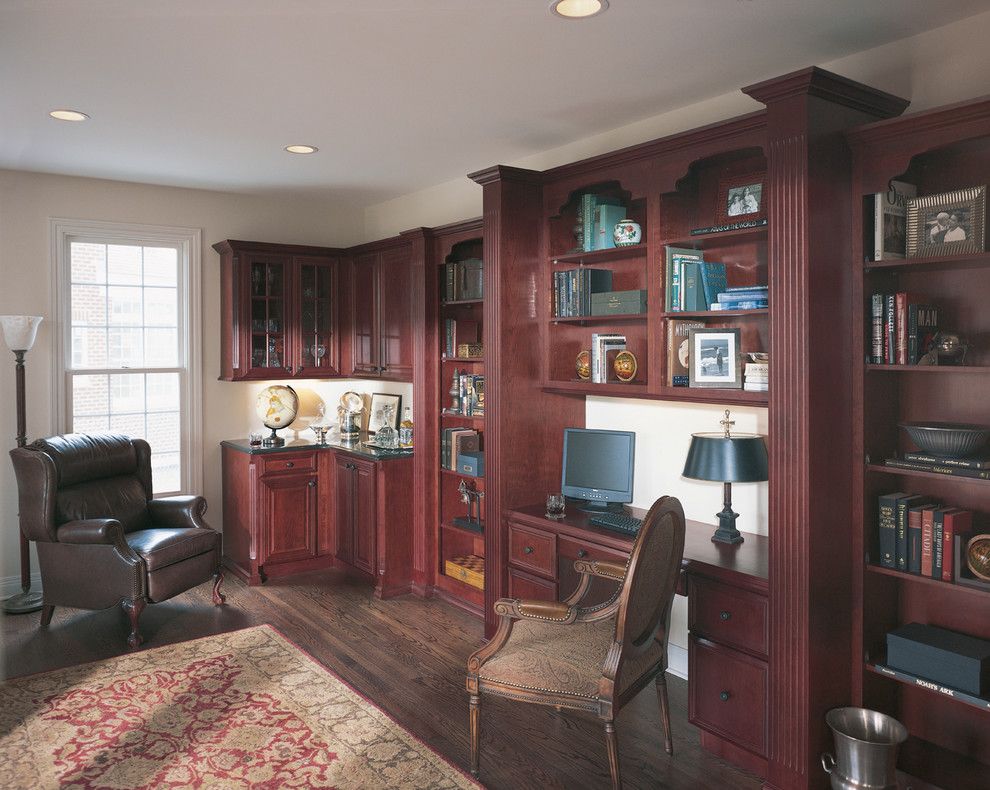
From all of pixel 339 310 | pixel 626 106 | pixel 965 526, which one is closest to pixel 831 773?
pixel 965 526

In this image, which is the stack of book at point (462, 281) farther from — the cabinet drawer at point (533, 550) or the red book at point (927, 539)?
the red book at point (927, 539)

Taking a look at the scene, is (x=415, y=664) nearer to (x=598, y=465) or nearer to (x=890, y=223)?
(x=598, y=465)

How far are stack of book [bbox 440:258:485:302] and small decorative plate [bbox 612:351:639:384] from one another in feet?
3.68

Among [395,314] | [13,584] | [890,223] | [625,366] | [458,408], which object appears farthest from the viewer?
[395,314]

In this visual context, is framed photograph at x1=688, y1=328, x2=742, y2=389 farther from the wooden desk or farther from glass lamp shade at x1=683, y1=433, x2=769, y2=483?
the wooden desk

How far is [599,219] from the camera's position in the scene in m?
3.68

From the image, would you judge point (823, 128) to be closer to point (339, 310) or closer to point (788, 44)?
point (788, 44)

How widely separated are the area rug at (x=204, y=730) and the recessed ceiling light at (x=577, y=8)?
8.65 ft

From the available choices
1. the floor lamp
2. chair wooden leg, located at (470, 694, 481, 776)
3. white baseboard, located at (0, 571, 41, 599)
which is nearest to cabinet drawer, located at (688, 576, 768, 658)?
chair wooden leg, located at (470, 694, 481, 776)

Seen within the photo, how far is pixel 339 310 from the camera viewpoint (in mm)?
5770

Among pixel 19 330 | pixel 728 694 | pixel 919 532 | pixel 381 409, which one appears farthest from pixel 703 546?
pixel 19 330

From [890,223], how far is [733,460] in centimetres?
100

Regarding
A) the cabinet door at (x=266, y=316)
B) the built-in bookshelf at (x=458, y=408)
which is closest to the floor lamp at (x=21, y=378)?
the cabinet door at (x=266, y=316)

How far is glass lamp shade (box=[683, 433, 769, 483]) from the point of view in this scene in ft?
9.86
